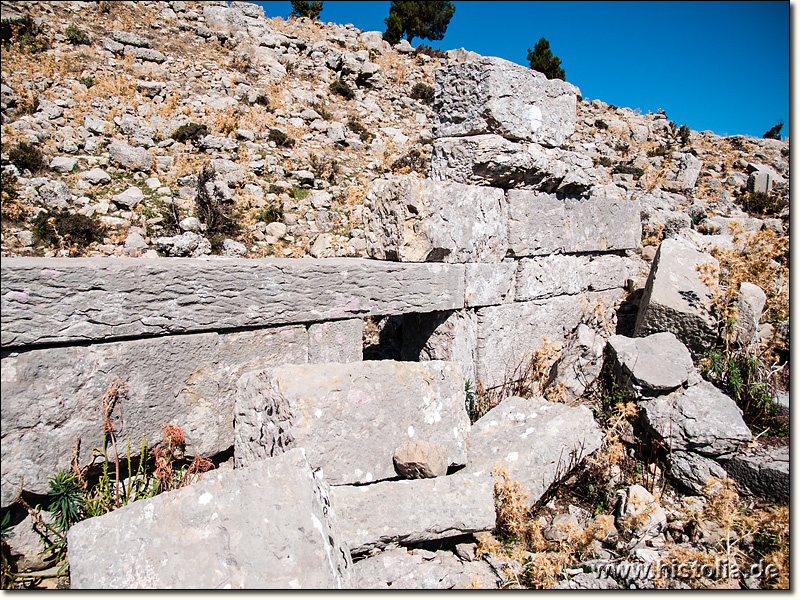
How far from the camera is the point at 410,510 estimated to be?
8.62 ft

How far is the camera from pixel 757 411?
400 cm

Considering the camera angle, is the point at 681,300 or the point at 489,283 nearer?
the point at 489,283

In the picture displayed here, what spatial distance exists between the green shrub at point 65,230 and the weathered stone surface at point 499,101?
18.3ft

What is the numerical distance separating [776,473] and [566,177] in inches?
113

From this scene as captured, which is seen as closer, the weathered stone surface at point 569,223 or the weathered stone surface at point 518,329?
the weathered stone surface at point 518,329

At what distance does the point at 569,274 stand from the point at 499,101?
192cm

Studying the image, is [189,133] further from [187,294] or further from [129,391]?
[129,391]

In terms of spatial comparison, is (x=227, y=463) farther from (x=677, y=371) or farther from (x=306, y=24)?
(x=306, y=24)

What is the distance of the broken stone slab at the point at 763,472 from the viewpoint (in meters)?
3.26

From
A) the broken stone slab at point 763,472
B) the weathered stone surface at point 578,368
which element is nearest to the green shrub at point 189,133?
the weathered stone surface at point 578,368

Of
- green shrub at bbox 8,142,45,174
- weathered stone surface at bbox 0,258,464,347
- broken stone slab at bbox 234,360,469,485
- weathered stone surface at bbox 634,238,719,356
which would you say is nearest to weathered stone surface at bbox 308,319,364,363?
weathered stone surface at bbox 0,258,464,347

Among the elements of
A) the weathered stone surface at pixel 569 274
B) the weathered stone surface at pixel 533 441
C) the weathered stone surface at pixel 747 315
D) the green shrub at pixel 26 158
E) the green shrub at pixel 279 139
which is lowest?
the weathered stone surface at pixel 533 441

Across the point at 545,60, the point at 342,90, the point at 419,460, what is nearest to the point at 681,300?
the point at 419,460

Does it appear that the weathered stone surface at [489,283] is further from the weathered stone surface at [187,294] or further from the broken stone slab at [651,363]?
the broken stone slab at [651,363]
